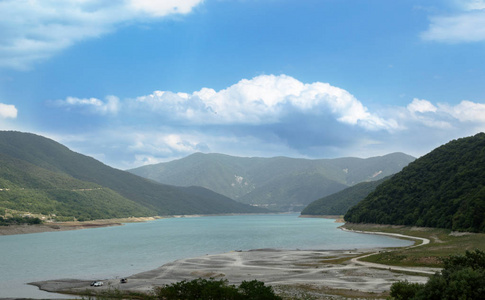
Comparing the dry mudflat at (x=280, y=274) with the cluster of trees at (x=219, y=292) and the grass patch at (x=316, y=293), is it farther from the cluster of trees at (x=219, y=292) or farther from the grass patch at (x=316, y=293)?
the cluster of trees at (x=219, y=292)

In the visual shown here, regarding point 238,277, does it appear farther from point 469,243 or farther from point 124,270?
point 469,243

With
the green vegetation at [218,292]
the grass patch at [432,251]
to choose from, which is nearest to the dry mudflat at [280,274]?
the grass patch at [432,251]

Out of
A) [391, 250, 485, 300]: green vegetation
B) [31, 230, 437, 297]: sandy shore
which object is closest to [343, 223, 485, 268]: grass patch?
[31, 230, 437, 297]: sandy shore

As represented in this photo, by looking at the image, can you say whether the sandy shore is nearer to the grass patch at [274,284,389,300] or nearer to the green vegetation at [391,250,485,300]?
the grass patch at [274,284,389,300]

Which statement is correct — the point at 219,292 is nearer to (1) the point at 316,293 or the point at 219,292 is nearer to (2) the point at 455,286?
(2) the point at 455,286

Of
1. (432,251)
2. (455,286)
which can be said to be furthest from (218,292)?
(432,251)

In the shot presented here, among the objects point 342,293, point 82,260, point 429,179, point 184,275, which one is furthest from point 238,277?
point 429,179
